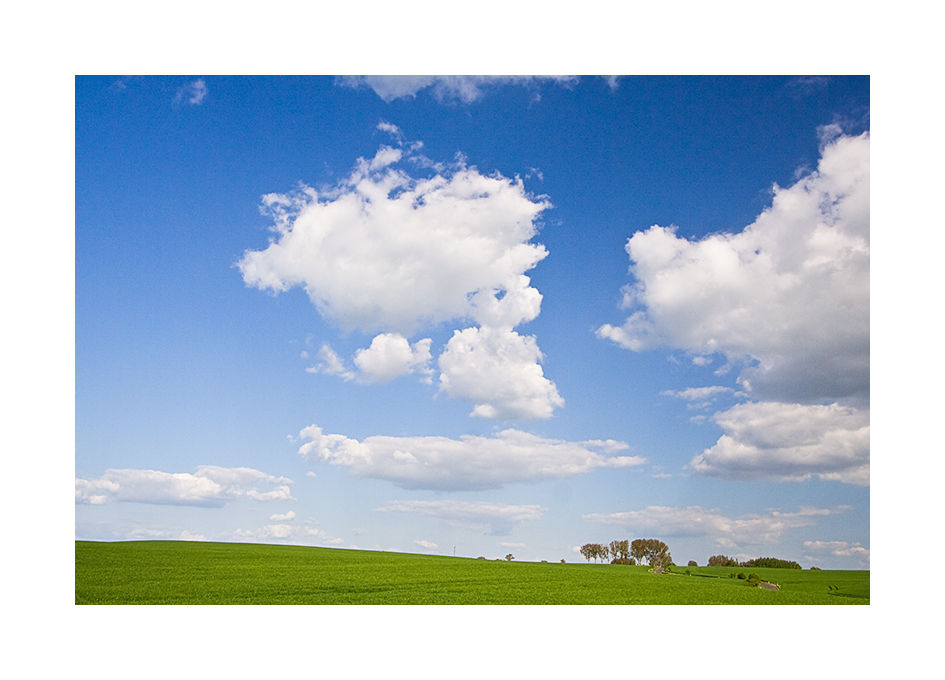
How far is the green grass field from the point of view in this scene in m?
11.9

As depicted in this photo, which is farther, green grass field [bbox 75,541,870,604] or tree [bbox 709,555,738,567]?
tree [bbox 709,555,738,567]

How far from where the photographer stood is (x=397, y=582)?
521 inches

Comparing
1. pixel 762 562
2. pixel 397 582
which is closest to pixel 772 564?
pixel 762 562

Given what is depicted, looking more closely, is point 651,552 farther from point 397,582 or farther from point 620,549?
point 397,582

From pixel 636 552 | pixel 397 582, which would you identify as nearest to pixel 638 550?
pixel 636 552

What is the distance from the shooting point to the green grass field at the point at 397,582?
11.9 meters

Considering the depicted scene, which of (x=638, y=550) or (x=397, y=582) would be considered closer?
(x=397, y=582)

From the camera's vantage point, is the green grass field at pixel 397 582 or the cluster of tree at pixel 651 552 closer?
the green grass field at pixel 397 582

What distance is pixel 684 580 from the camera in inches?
580

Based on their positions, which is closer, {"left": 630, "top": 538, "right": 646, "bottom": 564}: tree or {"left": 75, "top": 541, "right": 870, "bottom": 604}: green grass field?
{"left": 75, "top": 541, "right": 870, "bottom": 604}: green grass field
